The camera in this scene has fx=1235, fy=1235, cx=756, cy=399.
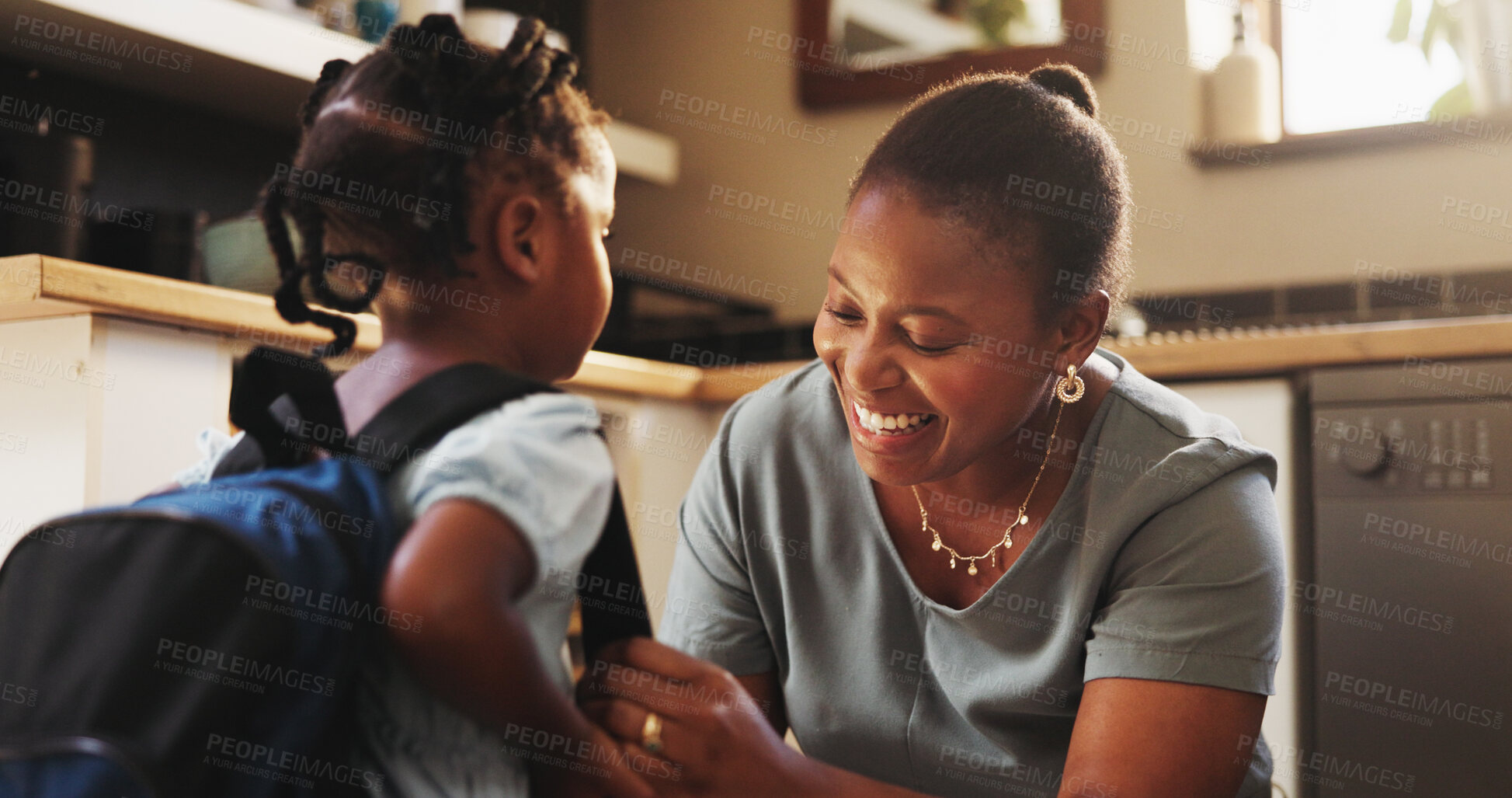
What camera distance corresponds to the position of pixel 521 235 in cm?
53

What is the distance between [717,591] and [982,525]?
240mm

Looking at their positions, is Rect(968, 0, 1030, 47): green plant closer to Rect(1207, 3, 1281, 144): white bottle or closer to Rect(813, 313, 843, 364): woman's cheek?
Rect(1207, 3, 1281, 144): white bottle

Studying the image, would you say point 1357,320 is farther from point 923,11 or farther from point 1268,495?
point 1268,495

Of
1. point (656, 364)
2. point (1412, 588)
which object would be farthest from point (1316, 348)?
point (656, 364)

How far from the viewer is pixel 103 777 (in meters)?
0.42

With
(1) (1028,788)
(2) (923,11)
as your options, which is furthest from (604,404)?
(2) (923,11)

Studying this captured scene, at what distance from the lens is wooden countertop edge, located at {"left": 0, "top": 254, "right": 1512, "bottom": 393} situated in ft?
3.71

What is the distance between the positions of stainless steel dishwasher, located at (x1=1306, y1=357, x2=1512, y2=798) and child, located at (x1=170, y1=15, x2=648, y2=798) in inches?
A: 54.0

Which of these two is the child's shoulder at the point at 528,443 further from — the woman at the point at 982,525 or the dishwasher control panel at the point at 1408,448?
the dishwasher control panel at the point at 1408,448

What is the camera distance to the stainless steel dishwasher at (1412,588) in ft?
5.16

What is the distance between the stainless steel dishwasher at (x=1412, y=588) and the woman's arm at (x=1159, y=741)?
2.63ft

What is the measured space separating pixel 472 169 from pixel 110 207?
1.60 meters

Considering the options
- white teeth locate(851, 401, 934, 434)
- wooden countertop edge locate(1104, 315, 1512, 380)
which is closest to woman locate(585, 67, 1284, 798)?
white teeth locate(851, 401, 934, 434)

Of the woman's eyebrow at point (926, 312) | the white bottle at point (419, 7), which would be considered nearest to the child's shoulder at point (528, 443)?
the woman's eyebrow at point (926, 312)
